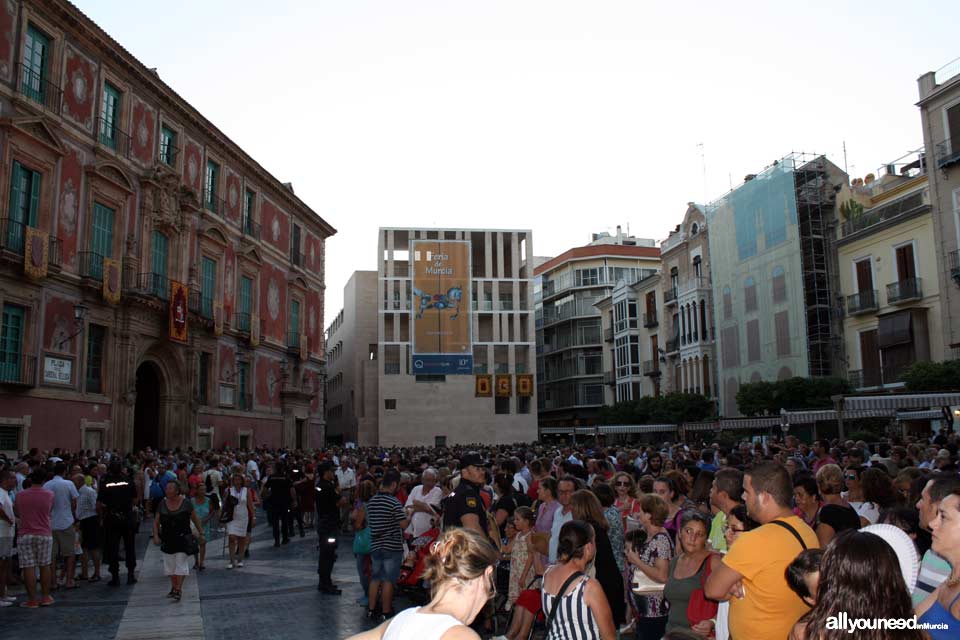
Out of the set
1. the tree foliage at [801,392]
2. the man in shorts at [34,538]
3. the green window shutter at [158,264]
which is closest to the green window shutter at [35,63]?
the green window shutter at [158,264]

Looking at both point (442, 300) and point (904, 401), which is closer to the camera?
point (904, 401)

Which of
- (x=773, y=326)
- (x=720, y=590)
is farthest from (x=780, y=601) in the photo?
(x=773, y=326)

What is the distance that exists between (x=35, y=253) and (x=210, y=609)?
15.7m

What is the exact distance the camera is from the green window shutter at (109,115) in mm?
25875

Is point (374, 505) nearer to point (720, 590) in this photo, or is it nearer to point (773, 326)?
point (720, 590)

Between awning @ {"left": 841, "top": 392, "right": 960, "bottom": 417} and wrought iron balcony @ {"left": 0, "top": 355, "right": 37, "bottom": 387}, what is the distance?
2155cm

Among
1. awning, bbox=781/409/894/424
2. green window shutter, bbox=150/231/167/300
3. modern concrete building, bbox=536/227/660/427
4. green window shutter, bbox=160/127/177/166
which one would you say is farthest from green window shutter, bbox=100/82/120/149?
modern concrete building, bbox=536/227/660/427

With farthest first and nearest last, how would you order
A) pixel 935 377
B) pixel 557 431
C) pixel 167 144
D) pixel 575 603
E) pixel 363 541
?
1. pixel 557 431
2. pixel 167 144
3. pixel 935 377
4. pixel 363 541
5. pixel 575 603

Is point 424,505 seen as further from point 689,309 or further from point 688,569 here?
point 689,309

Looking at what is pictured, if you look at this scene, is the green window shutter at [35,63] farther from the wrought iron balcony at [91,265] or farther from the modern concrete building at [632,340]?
the modern concrete building at [632,340]

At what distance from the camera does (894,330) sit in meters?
30.6

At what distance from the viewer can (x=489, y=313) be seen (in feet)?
199

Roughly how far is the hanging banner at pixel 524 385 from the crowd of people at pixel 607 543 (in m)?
40.5

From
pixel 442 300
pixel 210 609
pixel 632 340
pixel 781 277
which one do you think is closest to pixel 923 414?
pixel 781 277
